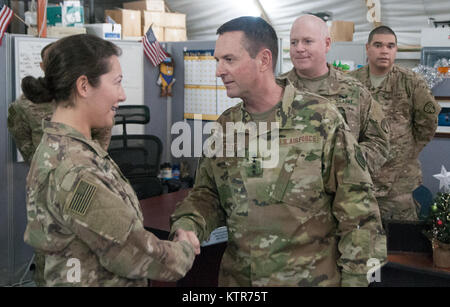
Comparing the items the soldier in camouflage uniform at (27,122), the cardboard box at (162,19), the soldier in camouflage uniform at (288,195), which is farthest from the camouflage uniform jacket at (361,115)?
the cardboard box at (162,19)

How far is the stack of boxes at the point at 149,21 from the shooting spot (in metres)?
7.30

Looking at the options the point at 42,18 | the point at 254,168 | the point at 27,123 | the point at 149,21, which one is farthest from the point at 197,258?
the point at 149,21

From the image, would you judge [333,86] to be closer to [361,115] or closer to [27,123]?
[361,115]

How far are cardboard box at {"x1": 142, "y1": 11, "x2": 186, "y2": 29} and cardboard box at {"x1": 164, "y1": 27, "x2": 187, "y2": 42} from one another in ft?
0.19

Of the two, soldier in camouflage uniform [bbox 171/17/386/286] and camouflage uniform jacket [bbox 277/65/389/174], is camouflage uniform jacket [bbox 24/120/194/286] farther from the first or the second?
camouflage uniform jacket [bbox 277/65/389/174]

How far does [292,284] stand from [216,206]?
358 mm

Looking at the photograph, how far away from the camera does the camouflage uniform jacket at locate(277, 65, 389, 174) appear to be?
103 inches

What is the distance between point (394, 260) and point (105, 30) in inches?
123

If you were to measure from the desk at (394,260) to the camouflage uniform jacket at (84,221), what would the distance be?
50.4 inches

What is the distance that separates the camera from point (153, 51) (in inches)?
178

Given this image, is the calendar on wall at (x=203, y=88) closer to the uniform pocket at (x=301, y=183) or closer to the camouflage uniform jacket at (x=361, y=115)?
the camouflage uniform jacket at (x=361, y=115)

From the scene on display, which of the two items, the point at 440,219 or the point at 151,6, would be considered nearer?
the point at 440,219
